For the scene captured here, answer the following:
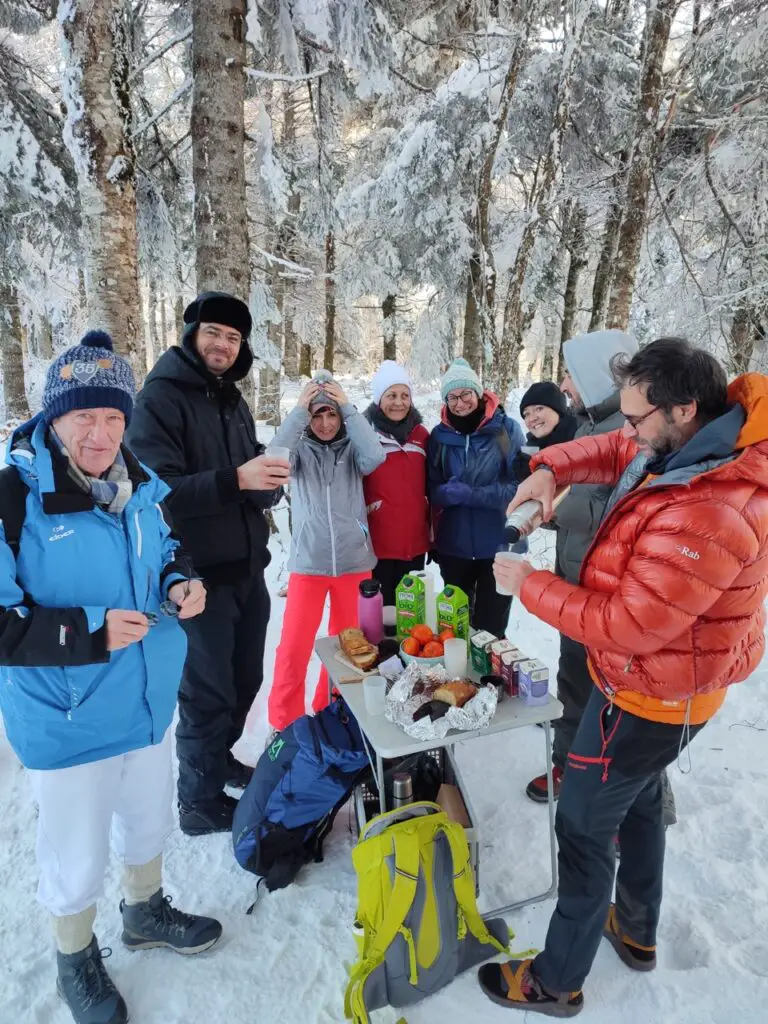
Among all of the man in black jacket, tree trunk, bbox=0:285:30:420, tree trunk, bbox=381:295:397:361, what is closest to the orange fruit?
the man in black jacket

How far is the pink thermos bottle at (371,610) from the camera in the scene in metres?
2.81

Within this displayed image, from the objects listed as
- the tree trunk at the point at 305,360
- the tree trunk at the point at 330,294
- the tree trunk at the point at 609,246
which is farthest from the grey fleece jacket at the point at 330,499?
the tree trunk at the point at 305,360

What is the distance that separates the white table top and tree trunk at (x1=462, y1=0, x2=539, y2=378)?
5.50 meters

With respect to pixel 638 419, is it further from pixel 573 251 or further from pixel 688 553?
pixel 573 251

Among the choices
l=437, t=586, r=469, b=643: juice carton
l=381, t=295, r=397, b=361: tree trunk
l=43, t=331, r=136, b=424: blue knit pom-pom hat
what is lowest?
l=437, t=586, r=469, b=643: juice carton

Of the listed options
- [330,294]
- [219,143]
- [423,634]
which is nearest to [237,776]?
[423,634]

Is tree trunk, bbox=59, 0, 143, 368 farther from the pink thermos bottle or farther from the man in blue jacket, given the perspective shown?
the pink thermos bottle

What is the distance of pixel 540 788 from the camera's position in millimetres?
2977

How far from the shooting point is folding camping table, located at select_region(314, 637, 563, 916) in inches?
82.0

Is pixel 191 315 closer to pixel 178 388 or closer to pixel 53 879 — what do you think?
pixel 178 388

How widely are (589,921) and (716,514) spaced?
1402 millimetres

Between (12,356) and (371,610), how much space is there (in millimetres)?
10826

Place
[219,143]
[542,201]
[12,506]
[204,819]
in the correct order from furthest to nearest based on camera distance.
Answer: [542,201] < [219,143] < [204,819] < [12,506]

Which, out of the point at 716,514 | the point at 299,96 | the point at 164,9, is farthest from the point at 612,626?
the point at 299,96
